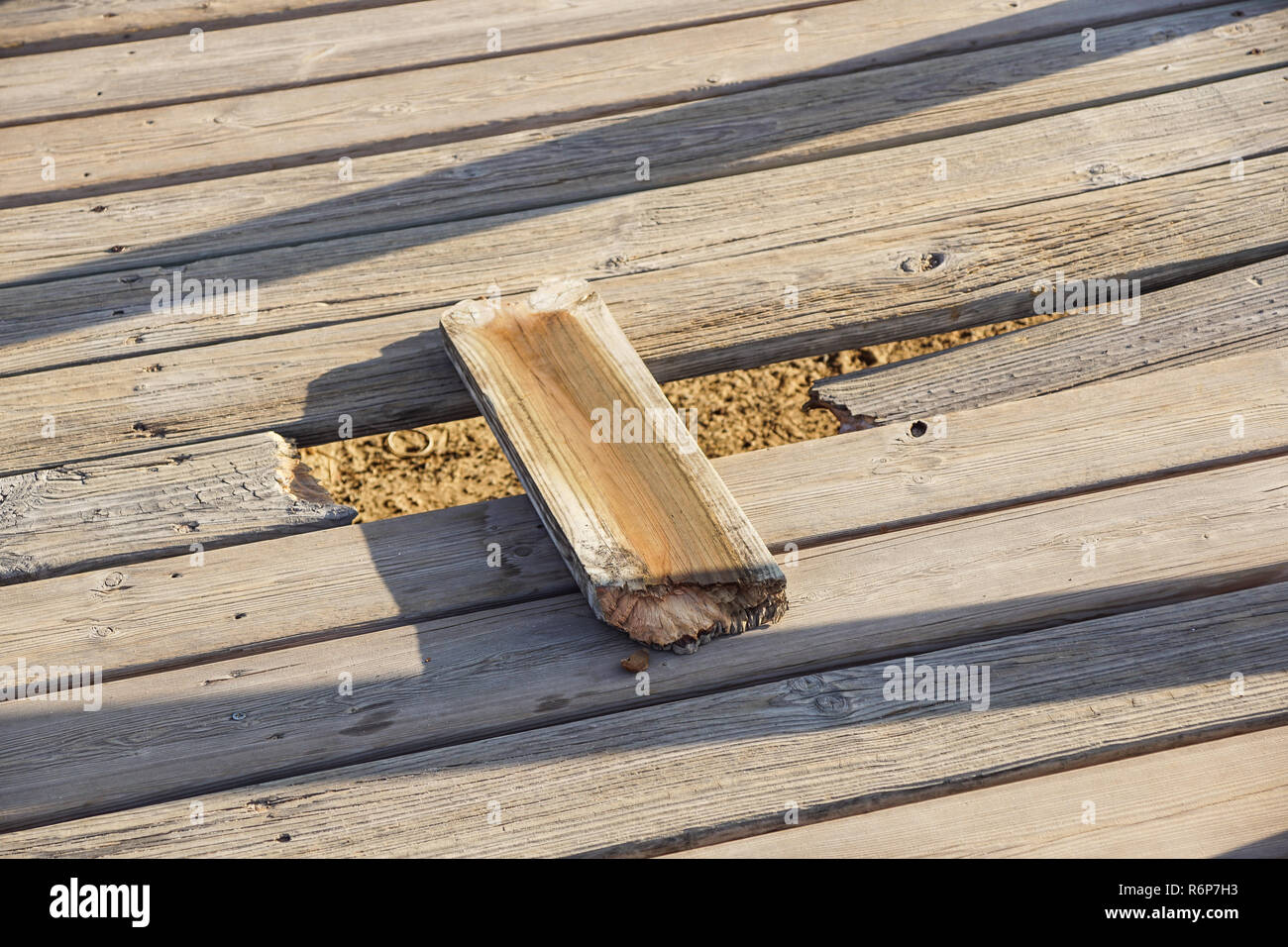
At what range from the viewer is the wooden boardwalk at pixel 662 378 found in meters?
1.62

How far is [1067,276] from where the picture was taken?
2410 millimetres

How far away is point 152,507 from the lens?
6.62 ft

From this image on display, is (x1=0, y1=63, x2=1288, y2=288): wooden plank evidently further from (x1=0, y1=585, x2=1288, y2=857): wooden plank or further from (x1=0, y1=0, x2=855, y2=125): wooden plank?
(x1=0, y1=585, x2=1288, y2=857): wooden plank

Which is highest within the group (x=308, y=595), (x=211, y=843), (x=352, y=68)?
(x=352, y=68)

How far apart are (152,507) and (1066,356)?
1.97 meters

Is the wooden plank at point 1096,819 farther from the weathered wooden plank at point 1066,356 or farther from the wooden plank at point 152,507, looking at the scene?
the wooden plank at point 152,507

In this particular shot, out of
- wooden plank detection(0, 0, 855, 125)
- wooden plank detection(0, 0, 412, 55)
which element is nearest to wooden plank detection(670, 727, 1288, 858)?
wooden plank detection(0, 0, 855, 125)

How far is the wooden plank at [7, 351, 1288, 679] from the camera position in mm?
1842

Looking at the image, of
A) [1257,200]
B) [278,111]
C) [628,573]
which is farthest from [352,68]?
[1257,200]

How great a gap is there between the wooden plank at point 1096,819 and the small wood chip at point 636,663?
→ 32cm

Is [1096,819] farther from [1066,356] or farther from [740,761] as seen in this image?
[1066,356]

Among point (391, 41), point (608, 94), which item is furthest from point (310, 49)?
point (608, 94)

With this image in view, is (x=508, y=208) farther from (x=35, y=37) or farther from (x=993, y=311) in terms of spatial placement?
(x=35, y=37)
